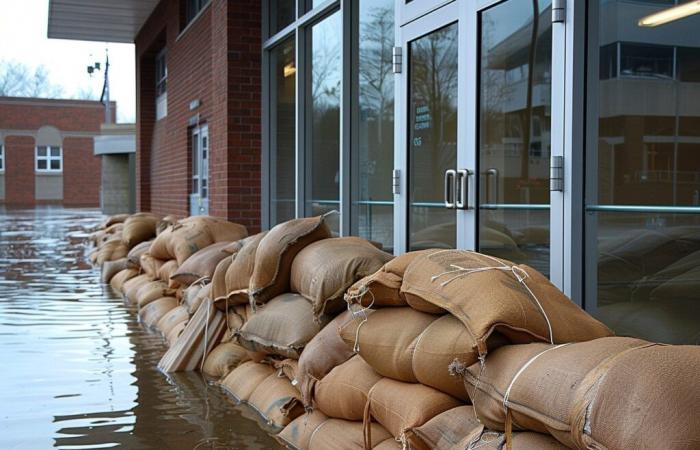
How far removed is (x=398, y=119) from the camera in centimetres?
579

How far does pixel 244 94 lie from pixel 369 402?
668 cm

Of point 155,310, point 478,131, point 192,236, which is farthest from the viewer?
point 192,236

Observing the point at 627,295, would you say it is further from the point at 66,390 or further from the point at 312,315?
the point at 66,390

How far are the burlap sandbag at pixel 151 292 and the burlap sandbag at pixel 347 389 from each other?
4445 mm

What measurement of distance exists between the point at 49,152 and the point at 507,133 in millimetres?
42409

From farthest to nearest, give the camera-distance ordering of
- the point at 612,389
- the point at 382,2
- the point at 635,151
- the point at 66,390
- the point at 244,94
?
1. the point at 244,94
2. the point at 382,2
3. the point at 66,390
4. the point at 635,151
5. the point at 612,389

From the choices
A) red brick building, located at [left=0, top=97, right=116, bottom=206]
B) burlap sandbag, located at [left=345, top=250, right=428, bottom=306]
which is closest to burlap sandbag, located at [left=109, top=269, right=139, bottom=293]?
burlap sandbag, located at [left=345, top=250, right=428, bottom=306]

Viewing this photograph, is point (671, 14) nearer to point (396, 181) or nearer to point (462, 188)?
point (462, 188)

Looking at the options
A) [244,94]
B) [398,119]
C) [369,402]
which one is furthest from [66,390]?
[244,94]

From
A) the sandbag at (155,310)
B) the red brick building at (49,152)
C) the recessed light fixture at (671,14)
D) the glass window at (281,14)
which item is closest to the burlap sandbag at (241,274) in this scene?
the sandbag at (155,310)

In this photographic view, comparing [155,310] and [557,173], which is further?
[155,310]

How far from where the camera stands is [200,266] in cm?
686

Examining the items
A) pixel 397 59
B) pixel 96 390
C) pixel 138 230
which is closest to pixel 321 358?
pixel 96 390

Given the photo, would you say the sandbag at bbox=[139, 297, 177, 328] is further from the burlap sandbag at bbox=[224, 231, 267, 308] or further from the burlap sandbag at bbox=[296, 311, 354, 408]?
the burlap sandbag at bbox=[296, 311, 354, 408]
